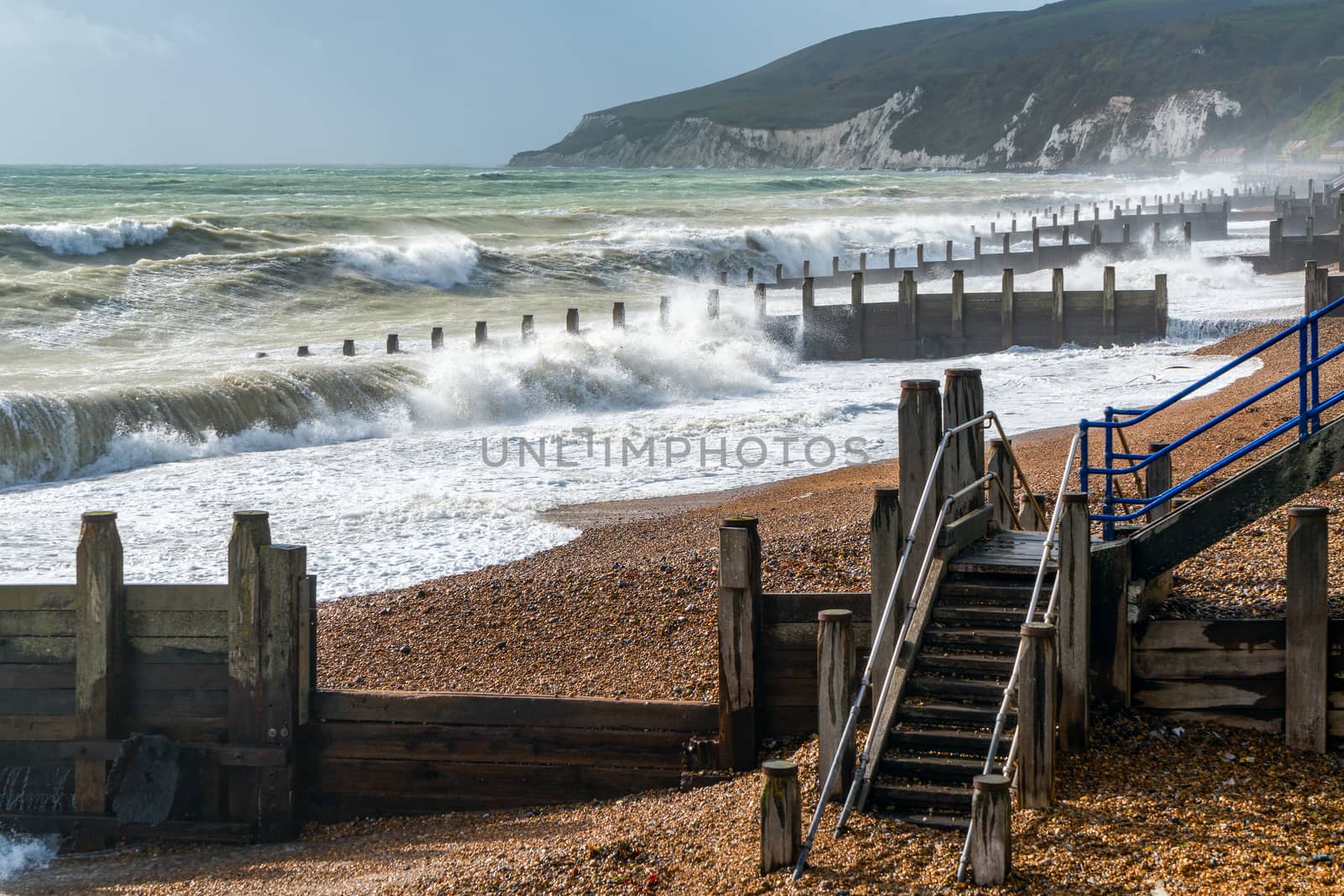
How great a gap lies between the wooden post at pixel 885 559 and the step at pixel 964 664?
20 centimetres

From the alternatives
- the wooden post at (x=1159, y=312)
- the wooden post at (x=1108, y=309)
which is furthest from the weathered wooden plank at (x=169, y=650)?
the wooden post at (x=1159, y=312)

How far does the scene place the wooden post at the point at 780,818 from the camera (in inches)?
252

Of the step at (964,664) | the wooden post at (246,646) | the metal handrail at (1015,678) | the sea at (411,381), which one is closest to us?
the metal handrail at (1015,678)

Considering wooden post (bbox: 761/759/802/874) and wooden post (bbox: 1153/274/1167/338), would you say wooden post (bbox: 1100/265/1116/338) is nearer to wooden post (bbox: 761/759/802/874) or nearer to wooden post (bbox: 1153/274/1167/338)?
wooden post (bbox: 1153/274/1167/338)

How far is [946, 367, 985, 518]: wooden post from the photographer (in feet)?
25.9

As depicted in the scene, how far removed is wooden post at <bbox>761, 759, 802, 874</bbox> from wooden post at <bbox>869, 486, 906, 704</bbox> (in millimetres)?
1146

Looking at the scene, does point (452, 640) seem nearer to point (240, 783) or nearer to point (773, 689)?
point (240, 783)

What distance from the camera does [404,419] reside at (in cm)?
2334

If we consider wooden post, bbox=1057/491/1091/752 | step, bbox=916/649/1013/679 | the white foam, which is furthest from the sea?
wooden post, bbox=1057/491/1091/752

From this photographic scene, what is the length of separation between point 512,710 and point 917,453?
2.90 metres

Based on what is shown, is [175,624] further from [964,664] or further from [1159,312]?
[1159,312]

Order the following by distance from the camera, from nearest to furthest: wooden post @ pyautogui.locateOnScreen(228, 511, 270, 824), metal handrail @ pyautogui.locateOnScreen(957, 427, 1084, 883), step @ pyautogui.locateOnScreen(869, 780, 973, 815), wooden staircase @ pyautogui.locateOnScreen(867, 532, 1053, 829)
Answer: metal handrail @ pyautogui.locateOnScreen(957, 427, 1084, 883) → step @ pyautogui.locateOnScreen(869, 780, 973, 815) → wooden staircase @ pyautogui.locateOnScreen(867, 532, 1053, 829) → wooden post @ pyautogui.locateOnScreen(228, 511, 270, 824)

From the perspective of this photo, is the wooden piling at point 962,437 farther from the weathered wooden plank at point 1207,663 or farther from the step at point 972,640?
the weathered wooden plank at point 1207,663

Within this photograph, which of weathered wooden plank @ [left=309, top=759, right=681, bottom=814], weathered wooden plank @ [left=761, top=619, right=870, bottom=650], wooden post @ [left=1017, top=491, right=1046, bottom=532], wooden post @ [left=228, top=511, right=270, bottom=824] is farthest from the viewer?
wooden post @ [left=1017, top=491, right=1046, bottom=532]
